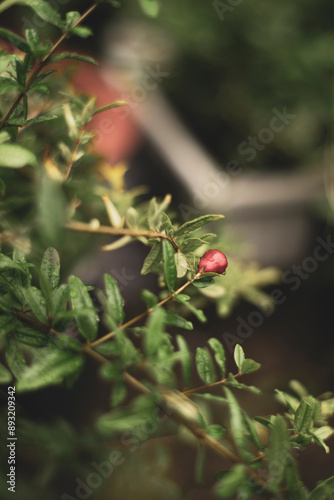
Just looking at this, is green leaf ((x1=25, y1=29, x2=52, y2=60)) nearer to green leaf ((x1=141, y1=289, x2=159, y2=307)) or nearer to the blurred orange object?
green leaf ((x1=141, y1=289, x2=159, y2=307))

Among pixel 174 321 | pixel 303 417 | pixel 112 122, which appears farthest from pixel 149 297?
pixel 112 122

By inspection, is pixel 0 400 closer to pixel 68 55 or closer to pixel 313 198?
pixel 68 55

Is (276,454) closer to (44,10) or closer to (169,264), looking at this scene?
(169,264)

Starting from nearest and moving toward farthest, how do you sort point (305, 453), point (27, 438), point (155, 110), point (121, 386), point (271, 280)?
point (121, 386), point (27, 438), point (271, 280), point (305, 453), point (155, 110)

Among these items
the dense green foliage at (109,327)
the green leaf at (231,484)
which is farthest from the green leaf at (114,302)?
the green leaf at (231,484)

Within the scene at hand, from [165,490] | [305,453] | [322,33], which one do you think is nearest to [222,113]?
[322,33]

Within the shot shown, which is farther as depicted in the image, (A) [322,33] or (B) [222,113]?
(B) [222,113]
